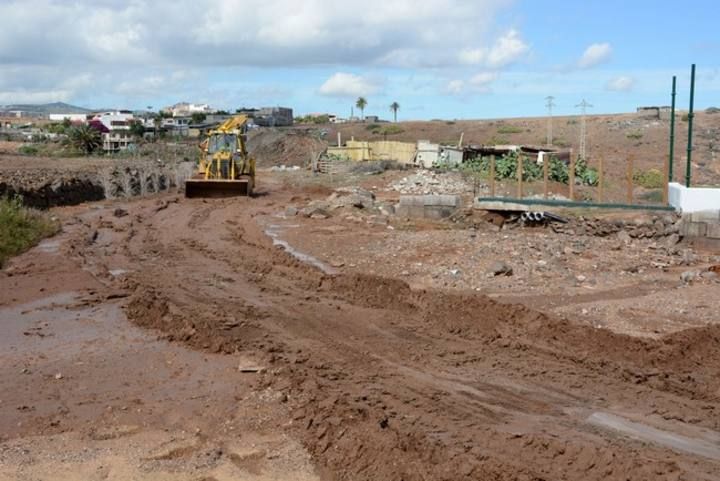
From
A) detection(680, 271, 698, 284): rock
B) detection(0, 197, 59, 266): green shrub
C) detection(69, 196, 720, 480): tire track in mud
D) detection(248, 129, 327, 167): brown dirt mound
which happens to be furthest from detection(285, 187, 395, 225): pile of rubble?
detection(248, 129, 327, 167): brown dirt mound

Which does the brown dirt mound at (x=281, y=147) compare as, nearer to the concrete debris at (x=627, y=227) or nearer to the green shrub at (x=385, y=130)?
the green shrub at (x=385, y=130)

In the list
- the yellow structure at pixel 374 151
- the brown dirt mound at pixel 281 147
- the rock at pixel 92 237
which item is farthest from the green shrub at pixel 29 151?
the rock at pixel 92 237

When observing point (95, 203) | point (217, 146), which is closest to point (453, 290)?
point (217, 146)

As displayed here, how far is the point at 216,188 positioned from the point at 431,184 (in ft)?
26.5

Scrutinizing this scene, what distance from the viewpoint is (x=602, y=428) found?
287 inches

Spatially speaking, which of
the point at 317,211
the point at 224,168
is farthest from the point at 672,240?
the point at 224,168

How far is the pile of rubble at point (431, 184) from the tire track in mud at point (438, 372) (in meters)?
16.3

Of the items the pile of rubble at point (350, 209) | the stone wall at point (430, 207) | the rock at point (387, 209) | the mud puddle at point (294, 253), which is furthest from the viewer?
the rock at point (387, 209)

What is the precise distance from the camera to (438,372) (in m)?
8.95

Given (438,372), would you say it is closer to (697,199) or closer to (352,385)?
(352,385)

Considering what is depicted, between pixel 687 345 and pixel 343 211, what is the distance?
15.5 meters

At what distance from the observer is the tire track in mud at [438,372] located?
6.56 m

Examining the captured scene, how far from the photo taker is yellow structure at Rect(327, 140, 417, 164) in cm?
4619

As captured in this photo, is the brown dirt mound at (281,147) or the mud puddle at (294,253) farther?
the brown dirt mound at (281,147)
